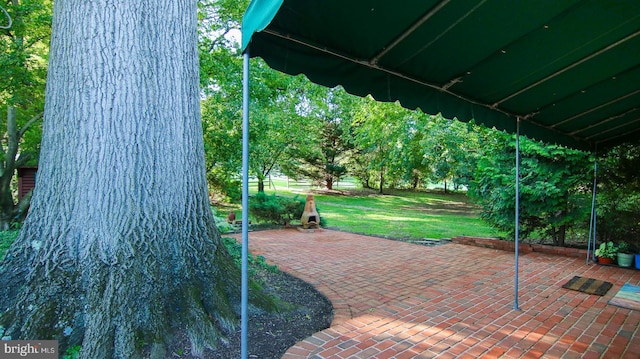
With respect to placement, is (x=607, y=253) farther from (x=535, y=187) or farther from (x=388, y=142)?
(x=388, y=142)

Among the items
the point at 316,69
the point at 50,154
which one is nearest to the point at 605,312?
the point at 316,69

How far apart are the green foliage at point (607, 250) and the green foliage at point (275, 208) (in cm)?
611

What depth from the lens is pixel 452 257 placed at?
5473mm

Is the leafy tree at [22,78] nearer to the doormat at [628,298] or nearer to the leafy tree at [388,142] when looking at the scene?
the leafy tree at [388,142]

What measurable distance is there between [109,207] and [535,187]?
609 centimetres

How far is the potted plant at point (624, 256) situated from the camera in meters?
4.80

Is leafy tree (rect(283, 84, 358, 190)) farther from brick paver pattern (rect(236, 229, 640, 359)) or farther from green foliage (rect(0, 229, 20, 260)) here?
green foliage (rect(0, 229, 20, 260))

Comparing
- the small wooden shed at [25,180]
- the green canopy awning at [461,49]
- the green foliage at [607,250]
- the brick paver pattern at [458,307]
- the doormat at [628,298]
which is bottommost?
the brick paver pattern at [458,307]

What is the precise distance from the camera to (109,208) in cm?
228

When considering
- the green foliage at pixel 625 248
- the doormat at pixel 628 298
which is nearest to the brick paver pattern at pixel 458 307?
the doormat at pixel 628 298

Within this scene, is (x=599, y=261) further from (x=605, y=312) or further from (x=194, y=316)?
(x=194, y=316)

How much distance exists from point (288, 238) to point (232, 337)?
4793mm

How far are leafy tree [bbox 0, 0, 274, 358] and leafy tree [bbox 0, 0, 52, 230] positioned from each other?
170 inches

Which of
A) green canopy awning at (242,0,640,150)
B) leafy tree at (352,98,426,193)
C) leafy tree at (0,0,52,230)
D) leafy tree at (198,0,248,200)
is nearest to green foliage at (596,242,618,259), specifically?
green canopy awning at (242,0,640,150)
